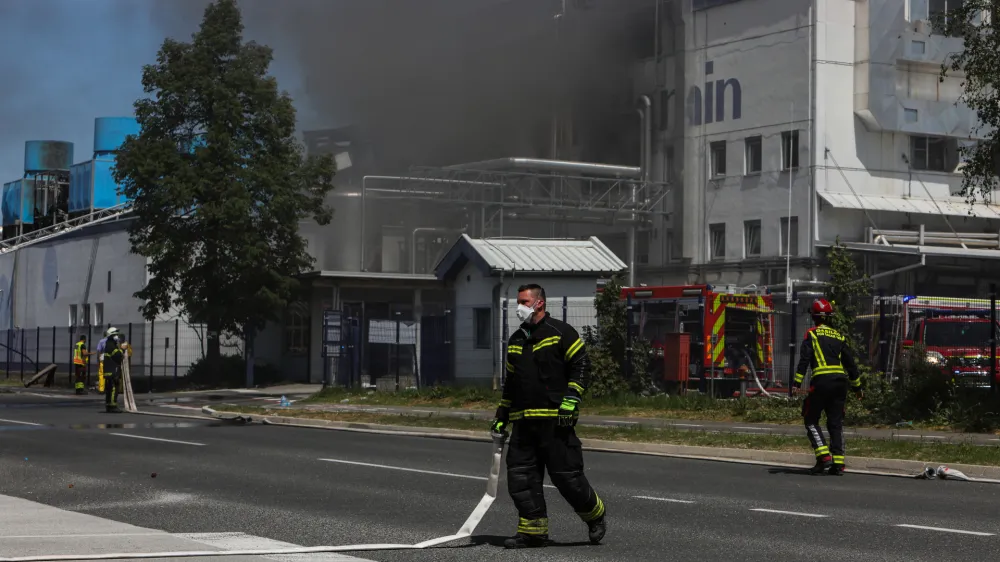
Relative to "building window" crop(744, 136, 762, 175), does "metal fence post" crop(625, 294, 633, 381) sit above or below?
below

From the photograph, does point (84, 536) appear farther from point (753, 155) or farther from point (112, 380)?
point (753, 155)

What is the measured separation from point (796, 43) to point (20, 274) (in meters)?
36.2

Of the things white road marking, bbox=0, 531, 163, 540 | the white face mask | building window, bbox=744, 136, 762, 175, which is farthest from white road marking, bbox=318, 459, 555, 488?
building window, bbox=744, 136, 762, 175

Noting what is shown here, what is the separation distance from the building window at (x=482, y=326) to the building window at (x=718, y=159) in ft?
58.2

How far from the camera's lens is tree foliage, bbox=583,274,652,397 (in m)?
27.7

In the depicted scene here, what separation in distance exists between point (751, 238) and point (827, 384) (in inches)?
1391

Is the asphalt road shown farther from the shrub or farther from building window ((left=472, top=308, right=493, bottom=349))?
→ the shrub

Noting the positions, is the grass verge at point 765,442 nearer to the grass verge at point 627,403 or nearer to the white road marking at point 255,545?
the grass verge at point 627,403

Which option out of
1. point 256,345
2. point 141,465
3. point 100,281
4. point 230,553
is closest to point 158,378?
point 256,345

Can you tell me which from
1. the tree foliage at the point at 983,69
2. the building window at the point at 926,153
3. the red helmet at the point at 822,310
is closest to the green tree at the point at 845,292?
the tree foliage at the point at 983,69

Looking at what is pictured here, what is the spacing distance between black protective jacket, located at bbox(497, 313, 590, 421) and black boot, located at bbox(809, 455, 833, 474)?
19.7ft

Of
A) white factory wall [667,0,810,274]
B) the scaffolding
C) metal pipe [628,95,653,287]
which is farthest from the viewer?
metal pipe [628,95,653,287]

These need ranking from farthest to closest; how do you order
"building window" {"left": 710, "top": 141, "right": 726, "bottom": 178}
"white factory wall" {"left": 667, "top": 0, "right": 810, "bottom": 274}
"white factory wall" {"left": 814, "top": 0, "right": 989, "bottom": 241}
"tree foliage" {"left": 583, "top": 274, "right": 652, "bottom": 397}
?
"building window" {"left": 710, "top": 141, "right": 726, "bottom": 178} < "white factory wall" {"left": 667, "top": 0, "right": 810, "bottom": 274} < "white factory wall" {"left": 814, "top": 0, "right": 989, "bottom": 241} < "tree foliage" {"left": 583, "top": 274, "right": 652, "bottom": 397}

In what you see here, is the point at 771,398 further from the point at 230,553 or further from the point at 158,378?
the point at 158,378
